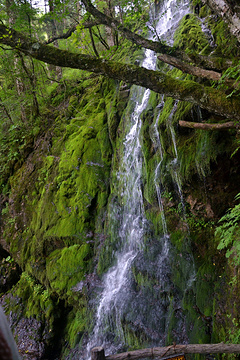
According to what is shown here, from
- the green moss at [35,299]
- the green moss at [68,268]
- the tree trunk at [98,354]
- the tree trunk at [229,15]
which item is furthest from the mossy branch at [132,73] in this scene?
the green moss at [35,299]

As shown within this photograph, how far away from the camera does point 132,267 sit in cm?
560

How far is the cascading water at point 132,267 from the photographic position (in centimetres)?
495

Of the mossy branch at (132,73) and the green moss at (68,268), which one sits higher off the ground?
the mossy branch at (132,73)

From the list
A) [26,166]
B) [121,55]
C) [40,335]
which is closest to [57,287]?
[40,335]

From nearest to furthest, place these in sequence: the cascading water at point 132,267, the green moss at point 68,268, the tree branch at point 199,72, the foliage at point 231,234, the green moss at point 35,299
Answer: the foliage at point 231,234, the tree branch at point 199,72, the cascading water at point 132,267, the green moss at point 68,268, the green moss at point 35,299

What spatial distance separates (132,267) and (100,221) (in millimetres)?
1807

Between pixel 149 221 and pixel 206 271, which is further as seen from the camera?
pixel 149 221

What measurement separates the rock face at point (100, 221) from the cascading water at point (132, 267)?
0.06m

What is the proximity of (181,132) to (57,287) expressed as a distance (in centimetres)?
546

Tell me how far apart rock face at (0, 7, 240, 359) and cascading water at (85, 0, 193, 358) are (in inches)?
2.2

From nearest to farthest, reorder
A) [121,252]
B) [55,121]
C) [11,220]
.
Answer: [121,252] → [11,220] → [55,121]

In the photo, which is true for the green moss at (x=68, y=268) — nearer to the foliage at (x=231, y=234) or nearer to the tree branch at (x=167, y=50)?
the foliage at (x=231, y=234)

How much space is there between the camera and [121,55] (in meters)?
9.48

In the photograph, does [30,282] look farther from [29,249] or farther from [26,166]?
[26,166]
